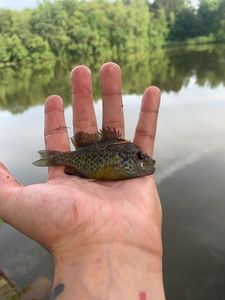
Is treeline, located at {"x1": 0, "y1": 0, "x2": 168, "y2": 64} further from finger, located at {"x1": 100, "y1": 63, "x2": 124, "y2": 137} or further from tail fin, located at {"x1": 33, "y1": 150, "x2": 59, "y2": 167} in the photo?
tail fin, located at {"x1": 33, "y1": 150, "x2": 59, "y2": 167}

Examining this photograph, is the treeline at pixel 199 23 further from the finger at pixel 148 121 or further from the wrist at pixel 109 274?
the wrist at pixel 109 274

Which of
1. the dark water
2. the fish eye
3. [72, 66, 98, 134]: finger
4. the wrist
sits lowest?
the dark water

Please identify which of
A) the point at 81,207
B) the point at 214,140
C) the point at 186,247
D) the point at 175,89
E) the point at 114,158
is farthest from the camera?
the point at 175,89

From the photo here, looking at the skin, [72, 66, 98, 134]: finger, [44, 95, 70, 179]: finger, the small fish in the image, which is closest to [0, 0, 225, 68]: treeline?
[72, 66, 98, 134]: finger

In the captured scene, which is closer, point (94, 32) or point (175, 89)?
point (175, 89)

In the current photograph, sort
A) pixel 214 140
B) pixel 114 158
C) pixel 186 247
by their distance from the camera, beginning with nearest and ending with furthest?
1. pixel 114 158
2. pixel 186 247
3. pixel 214 140

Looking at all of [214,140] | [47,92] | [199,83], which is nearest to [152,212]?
[214,140]

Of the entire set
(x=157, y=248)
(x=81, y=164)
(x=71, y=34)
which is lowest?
(x=71, y=34)

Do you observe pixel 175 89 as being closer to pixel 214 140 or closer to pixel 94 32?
pixel 214 140
